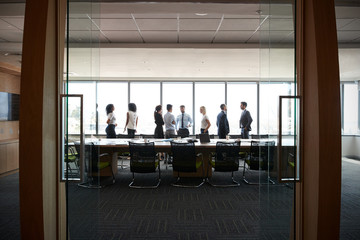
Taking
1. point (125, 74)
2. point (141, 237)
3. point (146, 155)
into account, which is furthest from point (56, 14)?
point (125, 74)

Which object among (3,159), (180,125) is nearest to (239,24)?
(180,125)

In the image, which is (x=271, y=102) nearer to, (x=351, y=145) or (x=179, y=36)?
(x=179, y=36)

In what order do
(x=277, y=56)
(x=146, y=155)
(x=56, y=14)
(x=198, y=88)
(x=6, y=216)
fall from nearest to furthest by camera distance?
(x=56, y=14) < (x=277, y=56) < (x=6, y=216) < (x=146, y=155) < (x=198, y=88)

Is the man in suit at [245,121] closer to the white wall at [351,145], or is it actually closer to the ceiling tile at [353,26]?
the ceiling tile at [353,26]

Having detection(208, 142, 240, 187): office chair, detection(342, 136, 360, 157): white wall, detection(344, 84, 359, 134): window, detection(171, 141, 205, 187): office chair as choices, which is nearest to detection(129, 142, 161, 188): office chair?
detection(171, 141, 205, 187): office chair

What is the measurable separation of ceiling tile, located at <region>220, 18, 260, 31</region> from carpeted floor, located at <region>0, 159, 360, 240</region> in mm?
3101

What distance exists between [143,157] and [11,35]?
3.76 meters

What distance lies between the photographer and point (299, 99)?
6.15ft

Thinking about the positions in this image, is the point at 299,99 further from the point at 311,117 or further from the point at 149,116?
the point at 149,116

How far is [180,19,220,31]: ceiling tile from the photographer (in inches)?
190

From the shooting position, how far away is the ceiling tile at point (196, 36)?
5508mm

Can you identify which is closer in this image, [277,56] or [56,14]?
[56,14]

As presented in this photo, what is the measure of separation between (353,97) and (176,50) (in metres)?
8.00

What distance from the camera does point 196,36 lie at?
18.9 feet
